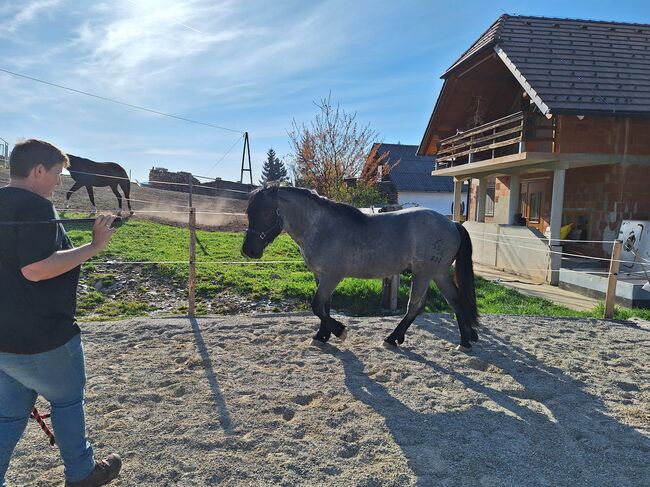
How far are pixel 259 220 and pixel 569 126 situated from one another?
8.50 m

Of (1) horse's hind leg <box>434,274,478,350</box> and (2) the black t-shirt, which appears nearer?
(2) the black t-shirt

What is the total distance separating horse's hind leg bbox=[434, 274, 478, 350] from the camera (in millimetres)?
4531

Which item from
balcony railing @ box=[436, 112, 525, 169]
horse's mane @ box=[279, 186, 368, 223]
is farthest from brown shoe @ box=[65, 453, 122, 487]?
balcony railing @ box=[436, 112, 525, 169]

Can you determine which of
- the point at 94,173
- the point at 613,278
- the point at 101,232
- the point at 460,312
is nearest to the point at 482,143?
the point at 613,278

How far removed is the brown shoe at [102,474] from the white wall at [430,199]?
95.2ft

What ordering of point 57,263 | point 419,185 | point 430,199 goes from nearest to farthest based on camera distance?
point 57,263
point 419,185
point 430,199

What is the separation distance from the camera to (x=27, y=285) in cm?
182

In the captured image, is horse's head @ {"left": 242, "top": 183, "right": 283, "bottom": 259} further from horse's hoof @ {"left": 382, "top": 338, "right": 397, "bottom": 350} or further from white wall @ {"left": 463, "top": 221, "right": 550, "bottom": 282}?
white wall @ {"left": 463, "top": 221, "right": 550, "bottom": 282}

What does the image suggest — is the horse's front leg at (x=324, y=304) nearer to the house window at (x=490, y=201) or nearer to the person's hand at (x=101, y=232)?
the person's hand at (x=101, y=232)

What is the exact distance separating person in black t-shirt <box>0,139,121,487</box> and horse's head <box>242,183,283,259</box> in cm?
224

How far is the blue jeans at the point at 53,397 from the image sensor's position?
1.82 m

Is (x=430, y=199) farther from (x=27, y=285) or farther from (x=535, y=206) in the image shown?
(x=27, y=285)

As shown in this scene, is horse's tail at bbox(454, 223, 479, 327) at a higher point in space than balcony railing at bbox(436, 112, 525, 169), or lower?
lower

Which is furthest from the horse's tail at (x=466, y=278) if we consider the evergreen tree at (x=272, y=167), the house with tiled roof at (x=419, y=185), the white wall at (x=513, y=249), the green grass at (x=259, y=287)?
the evergreen tree at (x=272, y=167)
